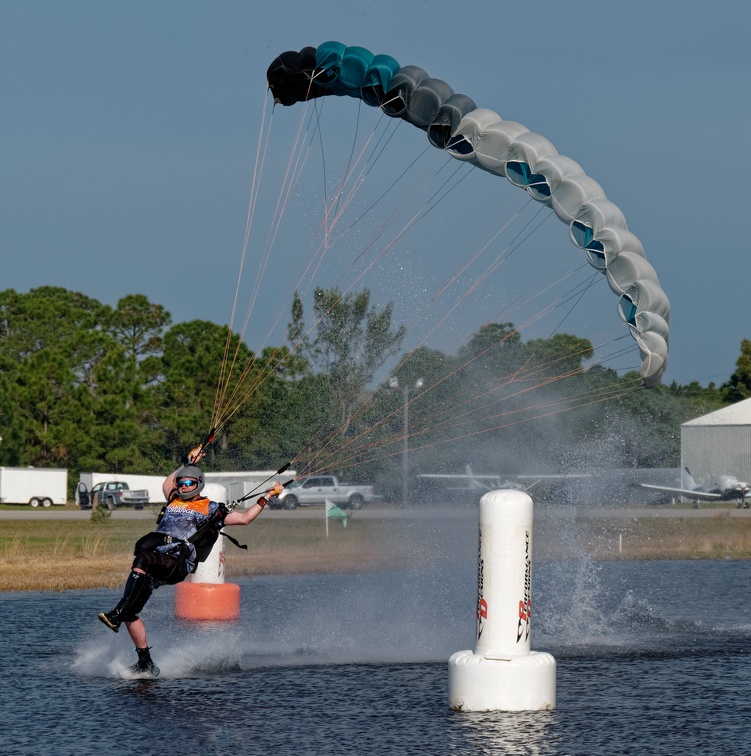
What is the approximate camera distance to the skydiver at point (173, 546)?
13.9m

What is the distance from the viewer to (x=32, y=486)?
218 feet

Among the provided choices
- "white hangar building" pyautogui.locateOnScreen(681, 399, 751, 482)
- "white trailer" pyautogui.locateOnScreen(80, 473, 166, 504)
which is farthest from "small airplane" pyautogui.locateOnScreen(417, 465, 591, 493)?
"white trailer" pyautogui.locateOnScreen(80, 473, 166, 504)

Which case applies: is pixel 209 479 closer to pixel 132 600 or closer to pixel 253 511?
pixel 132 600

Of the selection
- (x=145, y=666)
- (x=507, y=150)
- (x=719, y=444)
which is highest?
(x=507, y=150)

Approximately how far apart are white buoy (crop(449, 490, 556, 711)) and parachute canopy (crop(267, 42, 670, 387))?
6.62 meters

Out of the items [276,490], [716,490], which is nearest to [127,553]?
[276,490]

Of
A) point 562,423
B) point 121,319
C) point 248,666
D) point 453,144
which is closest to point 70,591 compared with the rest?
point 248,666

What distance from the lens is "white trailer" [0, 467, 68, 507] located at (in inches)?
2601

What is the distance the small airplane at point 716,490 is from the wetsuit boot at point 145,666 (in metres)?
52.1

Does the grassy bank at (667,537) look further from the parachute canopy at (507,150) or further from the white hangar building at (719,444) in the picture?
the white hangar building at (719,444)

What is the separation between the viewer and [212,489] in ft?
61.2

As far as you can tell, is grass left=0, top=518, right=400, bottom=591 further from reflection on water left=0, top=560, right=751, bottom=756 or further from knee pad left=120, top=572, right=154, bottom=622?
knee pad left=120, top=572, right=154, bottom=622

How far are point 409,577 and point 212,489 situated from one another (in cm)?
968

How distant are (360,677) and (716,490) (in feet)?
180
